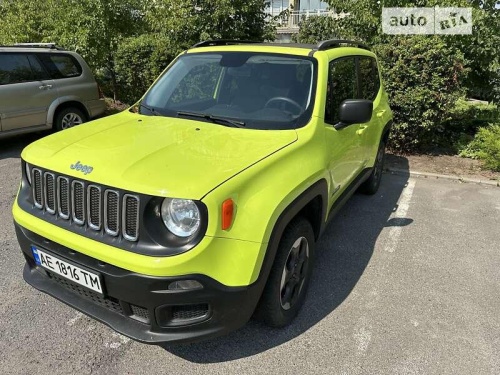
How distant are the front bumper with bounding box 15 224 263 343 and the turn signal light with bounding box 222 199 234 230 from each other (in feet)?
0.92

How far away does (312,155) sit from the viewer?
2.67 meters

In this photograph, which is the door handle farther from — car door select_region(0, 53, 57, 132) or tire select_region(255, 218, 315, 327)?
car door select_region(0, 53, 57, 132)

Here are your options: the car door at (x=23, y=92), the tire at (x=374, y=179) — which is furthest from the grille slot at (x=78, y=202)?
the car door at (x=23, y=92)

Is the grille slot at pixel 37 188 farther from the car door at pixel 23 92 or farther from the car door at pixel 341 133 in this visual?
the car door at pixel 23 92

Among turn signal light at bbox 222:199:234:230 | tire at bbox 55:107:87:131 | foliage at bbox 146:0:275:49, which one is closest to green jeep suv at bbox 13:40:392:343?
turn signal light at bbox 222:199:234:230

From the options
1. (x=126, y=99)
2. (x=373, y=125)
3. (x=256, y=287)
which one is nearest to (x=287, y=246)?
(x=256, y=287)

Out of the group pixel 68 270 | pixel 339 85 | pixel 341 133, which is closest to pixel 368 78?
pixel 339 85

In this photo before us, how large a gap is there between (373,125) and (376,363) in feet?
8.55

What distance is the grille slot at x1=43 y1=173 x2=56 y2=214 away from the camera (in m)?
2.32

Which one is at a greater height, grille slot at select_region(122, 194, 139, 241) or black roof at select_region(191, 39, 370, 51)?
black roof at select_region(191, 39, 370, 51)

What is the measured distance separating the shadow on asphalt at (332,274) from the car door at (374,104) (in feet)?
2.38

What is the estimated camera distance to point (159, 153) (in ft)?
7.57

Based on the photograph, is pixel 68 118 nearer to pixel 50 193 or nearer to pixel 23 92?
pixel 23 92

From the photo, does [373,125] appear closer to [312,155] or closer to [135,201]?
[312,155]
